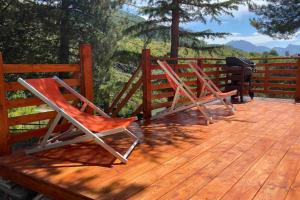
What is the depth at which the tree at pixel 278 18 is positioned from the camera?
13484mm

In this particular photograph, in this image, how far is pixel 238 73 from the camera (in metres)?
7.18

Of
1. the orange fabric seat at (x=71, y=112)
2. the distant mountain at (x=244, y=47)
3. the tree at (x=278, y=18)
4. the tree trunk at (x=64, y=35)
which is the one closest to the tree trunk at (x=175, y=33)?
the distant mountain at (x=244, y=47)

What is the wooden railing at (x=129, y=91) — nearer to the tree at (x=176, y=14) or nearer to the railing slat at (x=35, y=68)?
the railing slat at (x=35, y=68)

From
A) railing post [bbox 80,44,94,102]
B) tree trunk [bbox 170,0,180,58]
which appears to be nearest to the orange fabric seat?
railing post [bbox 80,44,94,102]

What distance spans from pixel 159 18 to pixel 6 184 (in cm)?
976

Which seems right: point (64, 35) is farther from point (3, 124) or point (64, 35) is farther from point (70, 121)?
point (70, 121)

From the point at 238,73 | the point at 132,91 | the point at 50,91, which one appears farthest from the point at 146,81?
the point at 238,73

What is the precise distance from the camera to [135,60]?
38.1 ft

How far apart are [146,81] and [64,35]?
4152 millimetres

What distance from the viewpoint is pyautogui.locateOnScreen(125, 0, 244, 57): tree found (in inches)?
449

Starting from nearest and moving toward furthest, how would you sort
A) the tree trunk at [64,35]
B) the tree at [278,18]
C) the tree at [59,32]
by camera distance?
the tree at [59,32], the tree trunk at [64,35], the tree at [278,18]

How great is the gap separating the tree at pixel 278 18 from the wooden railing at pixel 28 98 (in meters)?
10.7

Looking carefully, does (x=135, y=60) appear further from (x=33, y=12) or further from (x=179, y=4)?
(x=33, y=12)

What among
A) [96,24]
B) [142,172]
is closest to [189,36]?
[96,24]
